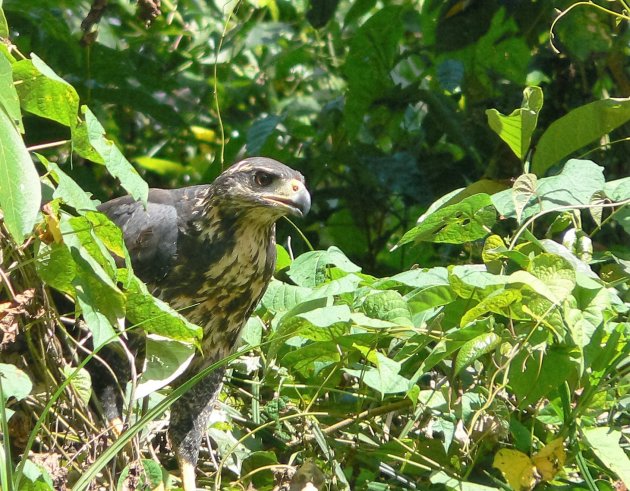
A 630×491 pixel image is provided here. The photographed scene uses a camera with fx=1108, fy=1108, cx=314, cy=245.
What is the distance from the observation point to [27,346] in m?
3.16

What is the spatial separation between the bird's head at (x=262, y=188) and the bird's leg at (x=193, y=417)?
613 mm

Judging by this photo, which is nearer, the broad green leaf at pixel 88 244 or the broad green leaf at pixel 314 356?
the broad green leaf at pixel 88 244

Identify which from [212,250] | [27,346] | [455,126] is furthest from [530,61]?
[27,346]

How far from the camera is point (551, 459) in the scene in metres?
3.23

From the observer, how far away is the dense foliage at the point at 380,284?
2.76 metres

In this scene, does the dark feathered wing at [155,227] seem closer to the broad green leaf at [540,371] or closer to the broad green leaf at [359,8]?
the broad green leaf at [540,371]

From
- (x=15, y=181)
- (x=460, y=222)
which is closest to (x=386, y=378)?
(x=460, y=222)

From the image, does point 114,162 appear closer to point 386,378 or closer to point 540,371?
point 386,378

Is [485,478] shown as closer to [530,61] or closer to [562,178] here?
[562,178]

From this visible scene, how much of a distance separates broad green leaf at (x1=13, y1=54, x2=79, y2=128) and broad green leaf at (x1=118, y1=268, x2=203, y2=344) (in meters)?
0.42

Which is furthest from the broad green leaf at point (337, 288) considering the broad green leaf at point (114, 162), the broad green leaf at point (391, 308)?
the broad green leaf at point (114, 162)

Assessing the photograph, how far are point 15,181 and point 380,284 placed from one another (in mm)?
1462

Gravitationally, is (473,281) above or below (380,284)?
above

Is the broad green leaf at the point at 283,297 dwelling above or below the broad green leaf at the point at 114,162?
below
